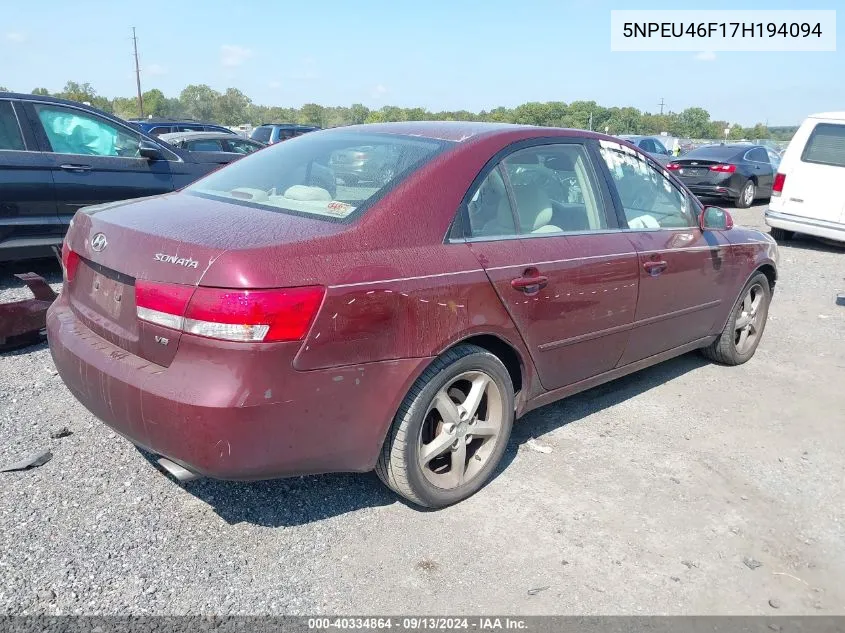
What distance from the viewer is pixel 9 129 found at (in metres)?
6.17

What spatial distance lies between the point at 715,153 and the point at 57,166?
13.2 m

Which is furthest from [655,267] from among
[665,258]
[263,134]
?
[263,134]

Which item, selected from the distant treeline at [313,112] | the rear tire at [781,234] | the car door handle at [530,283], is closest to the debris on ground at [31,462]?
the car door handle at [530,283]

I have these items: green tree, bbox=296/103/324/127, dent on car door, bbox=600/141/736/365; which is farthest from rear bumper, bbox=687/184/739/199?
green tree, bbox=296/103/324/127

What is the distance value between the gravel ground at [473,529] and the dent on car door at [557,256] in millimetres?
597

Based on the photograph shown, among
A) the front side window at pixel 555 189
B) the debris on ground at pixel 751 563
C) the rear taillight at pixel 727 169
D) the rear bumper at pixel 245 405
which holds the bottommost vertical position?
the debris on ground at pixel 751 563

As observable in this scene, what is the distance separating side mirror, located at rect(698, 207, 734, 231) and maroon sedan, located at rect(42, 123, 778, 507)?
48cm

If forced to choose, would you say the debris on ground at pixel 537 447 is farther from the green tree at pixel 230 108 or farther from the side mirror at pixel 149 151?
the green tree at pixel 230 108

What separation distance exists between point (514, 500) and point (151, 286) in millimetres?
1830

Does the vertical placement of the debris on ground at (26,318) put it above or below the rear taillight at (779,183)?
below

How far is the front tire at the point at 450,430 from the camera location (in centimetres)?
284

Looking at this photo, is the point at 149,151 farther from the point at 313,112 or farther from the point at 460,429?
the point at 313,112

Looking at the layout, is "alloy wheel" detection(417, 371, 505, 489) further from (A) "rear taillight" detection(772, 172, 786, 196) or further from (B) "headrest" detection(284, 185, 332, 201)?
(A) "rear taillight" detection(772, 172, 786, 196)

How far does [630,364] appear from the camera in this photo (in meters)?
4.05
